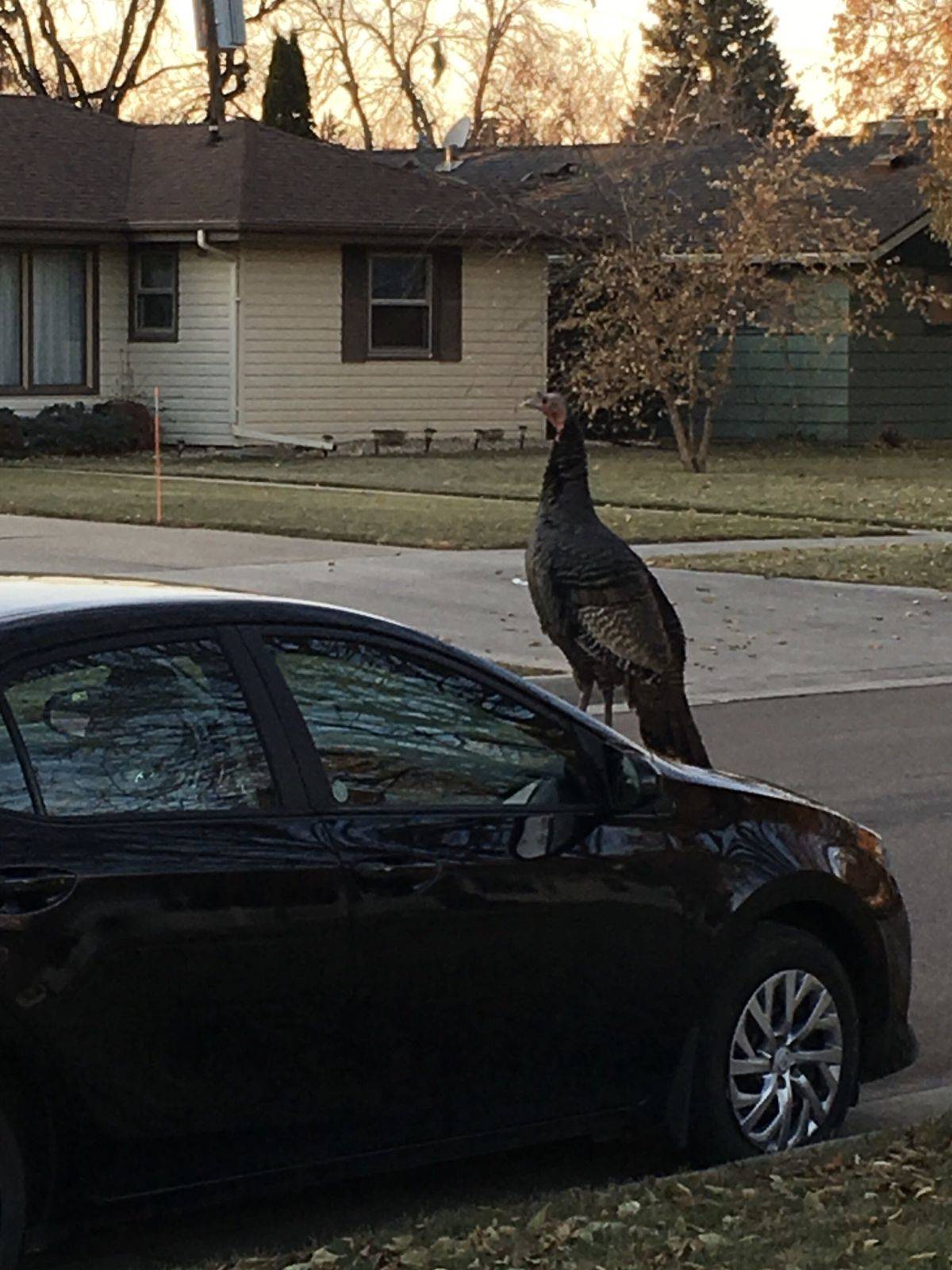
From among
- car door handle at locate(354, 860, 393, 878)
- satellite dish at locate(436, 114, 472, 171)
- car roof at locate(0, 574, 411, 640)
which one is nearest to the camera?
car roof at locate(0, 574, 411, 640)

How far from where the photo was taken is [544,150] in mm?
47344

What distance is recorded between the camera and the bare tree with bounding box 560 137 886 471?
1282 inches

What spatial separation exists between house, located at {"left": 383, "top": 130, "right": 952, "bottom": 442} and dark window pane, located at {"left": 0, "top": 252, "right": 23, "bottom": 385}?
23.5 feet

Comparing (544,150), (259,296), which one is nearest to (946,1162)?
(259,296)

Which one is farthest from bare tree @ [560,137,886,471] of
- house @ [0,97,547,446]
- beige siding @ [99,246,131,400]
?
beige siding @ [99,246,131,400]

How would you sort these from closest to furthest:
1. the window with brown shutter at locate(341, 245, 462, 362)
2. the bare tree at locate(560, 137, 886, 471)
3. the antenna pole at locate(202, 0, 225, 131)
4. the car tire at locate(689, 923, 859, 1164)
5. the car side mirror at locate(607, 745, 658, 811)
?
1. the car side mirror at locate(607, 745, 658, 811)
2. the car tire at locate(689, 923, 859, 1164)
3. the bare tree at locate(560, 137, 886, 471)
4. the window with brown shutter at locate(341, 245, 462, 362)
5. the antenna pole at locate(202, 0, 225, 131)

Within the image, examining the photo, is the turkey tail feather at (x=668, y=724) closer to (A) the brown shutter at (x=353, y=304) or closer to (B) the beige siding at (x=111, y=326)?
(A) the brown shutter at (x=353, y=304)

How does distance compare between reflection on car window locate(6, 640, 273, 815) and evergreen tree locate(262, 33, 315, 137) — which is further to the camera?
evergreen tree locate(262, 33, 315, 137)

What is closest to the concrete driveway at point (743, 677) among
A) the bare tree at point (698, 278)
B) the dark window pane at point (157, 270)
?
the bare tree at point (698, 278)

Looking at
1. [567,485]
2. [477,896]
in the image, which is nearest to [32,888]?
[477,896]

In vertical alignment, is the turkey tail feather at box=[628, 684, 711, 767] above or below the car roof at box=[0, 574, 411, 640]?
below

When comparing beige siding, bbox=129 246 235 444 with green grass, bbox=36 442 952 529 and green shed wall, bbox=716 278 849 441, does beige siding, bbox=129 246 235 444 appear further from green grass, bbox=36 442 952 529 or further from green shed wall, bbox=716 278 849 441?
green shed wall, bbox=716 278 849 441

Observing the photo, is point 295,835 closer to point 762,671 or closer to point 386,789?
point 386,789

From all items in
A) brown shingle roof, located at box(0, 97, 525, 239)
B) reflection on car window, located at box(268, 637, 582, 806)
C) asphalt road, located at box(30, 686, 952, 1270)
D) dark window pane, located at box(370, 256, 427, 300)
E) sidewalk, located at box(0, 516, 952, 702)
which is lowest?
asphalt road, located at box(30, 686, 952, 1270)
